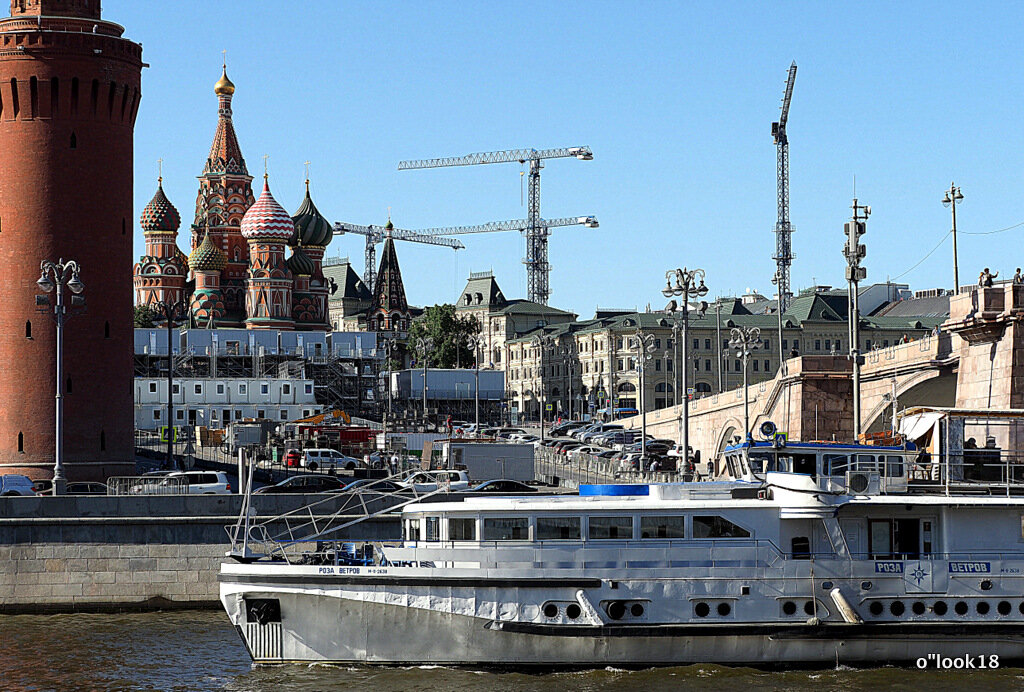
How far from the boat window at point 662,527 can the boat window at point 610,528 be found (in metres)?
0.30

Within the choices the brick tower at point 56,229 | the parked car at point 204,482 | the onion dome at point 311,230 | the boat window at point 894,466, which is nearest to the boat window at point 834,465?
the boat window at point 894,466

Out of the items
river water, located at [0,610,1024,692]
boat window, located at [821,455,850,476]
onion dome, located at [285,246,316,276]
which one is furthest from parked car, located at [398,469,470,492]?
onion dome, located at [285,246,316,276]

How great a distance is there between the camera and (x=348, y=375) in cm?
11862

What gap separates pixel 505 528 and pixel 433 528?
1.72 m

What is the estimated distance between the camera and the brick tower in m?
55.7

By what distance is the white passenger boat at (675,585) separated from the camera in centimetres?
3059

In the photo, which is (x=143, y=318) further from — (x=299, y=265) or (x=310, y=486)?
(x=310, y=486)

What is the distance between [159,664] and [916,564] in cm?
1718

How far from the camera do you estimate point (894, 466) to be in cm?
3275

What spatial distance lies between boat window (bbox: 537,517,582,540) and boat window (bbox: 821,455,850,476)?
20.2 ft

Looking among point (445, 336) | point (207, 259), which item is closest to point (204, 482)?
point (207, 259)

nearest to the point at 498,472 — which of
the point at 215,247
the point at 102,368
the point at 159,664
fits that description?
the point at 102,368

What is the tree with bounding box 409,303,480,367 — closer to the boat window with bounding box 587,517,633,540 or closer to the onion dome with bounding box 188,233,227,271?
the onion dome with bounding box 188,233,227,271

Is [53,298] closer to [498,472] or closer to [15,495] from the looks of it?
[15,495]
